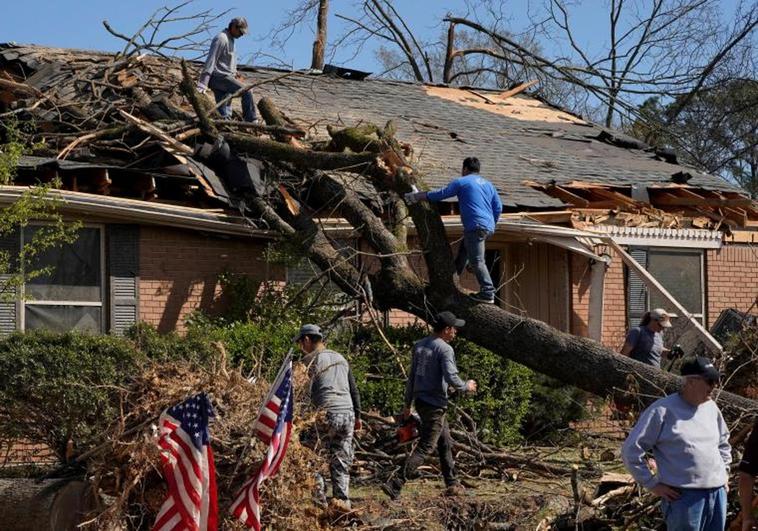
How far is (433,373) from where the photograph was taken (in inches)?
441

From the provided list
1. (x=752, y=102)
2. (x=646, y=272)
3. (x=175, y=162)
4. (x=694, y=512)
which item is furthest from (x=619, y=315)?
(x=752, y=102)

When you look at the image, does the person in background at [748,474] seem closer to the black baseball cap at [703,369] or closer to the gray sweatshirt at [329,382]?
the black baseball cap at [703,369]

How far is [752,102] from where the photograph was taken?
35969 mm

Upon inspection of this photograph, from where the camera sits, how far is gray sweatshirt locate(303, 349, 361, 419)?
10367 millimetres

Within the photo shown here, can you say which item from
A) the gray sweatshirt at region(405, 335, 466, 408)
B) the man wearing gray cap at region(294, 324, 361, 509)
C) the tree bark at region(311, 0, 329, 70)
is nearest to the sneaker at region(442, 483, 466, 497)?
the gray sweatshirt at region(405, 335, 466, 408)

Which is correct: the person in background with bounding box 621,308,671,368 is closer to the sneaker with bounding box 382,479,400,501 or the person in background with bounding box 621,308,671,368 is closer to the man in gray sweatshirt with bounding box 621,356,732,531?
the sneaker with bounding box 382,479,400,501

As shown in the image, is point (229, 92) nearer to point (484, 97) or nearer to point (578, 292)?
point (578, 292)

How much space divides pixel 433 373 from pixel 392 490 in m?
1.07

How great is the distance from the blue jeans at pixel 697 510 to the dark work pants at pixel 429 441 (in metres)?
3.63

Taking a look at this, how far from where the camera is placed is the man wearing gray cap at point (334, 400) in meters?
10.2

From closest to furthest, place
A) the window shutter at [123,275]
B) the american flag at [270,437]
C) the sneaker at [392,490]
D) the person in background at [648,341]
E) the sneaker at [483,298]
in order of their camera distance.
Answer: the american flag at [270,437], the sneaker at [392,490], the sneaker at [483,298], the person in background at [648,341], the window shutter at [123,275]

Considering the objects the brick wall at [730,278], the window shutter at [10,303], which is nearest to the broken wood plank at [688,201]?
the brick wall at [730,278]

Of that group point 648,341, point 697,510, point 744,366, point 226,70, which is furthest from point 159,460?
point 226,70

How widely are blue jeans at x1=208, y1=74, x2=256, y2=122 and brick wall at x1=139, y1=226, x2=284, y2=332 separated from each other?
5.73 ft
